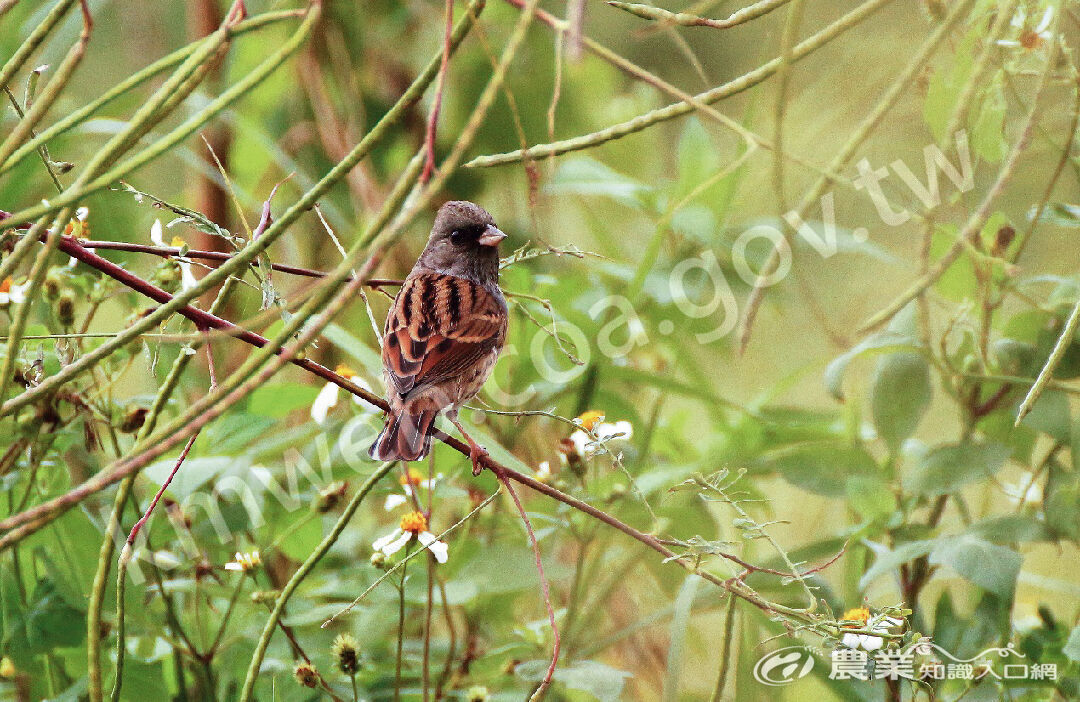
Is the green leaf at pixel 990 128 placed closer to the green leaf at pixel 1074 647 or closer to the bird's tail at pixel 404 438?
the green leaf at pixel 1074 647

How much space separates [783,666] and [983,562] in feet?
0.87

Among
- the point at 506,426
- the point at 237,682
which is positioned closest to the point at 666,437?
the point at 506,426

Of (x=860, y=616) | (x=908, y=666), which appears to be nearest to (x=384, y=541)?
(x=860, y=616)

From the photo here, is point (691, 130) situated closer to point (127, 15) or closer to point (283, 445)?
point (283, 445)

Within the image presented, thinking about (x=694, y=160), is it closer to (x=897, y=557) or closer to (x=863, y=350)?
(x=863, y=350)

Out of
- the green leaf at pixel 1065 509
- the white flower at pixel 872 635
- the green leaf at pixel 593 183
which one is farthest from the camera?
the green leaf at pixel 593 183

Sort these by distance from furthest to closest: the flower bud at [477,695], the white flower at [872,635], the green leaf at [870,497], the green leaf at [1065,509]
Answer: the green leaf at [870,497] < the green leaf at [1065,509] < the flower bud at [477,695] < the white flower at [872,635]

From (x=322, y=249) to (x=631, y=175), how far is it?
64 cm

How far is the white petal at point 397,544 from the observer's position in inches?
38.4

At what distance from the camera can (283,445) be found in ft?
4.02

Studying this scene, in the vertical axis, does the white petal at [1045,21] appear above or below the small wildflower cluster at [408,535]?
above

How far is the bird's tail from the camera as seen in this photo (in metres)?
0.98

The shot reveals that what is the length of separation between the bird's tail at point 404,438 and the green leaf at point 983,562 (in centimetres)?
55

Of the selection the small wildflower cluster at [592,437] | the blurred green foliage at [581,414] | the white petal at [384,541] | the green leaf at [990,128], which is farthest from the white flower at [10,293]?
the green leaf at [990,128]
